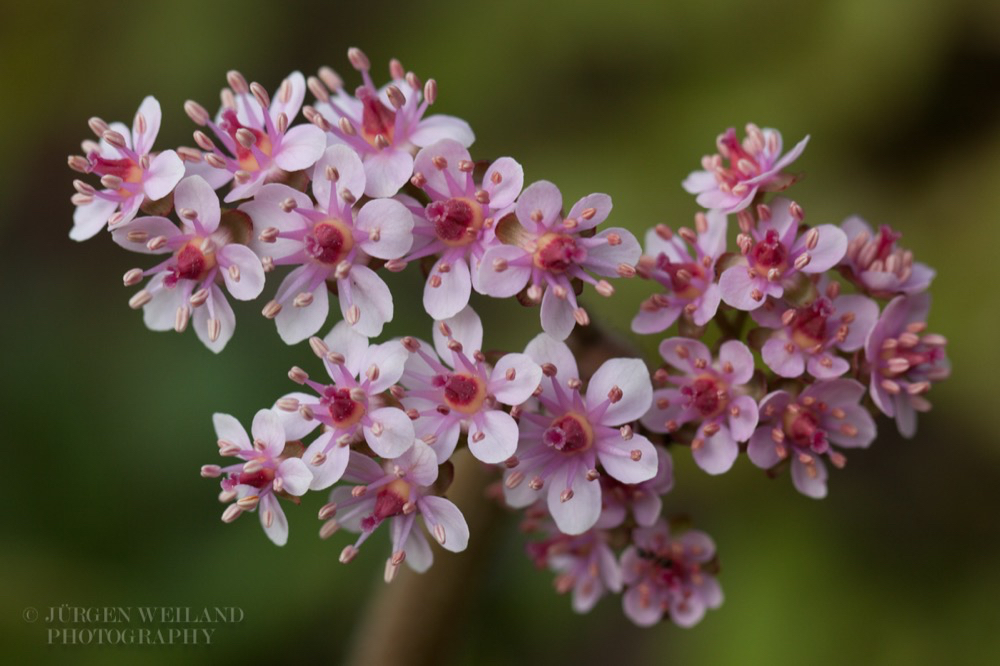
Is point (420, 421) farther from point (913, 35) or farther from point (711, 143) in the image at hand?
point (913, 35)

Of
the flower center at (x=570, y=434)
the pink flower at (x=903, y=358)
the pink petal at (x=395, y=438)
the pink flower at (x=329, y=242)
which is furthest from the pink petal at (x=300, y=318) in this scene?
the pink flower at (x=903, y=358)

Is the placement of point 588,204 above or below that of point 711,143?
below

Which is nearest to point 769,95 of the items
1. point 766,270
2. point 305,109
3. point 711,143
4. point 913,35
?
point 711,143

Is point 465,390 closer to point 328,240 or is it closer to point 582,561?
point 328,240

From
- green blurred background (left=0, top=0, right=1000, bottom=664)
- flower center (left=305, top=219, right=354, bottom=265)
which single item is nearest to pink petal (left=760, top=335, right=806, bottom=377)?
flower center (left=305, top=219, right=354, bottom=265)

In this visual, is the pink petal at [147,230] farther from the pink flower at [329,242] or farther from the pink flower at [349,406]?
the pink flower at [349,406]
